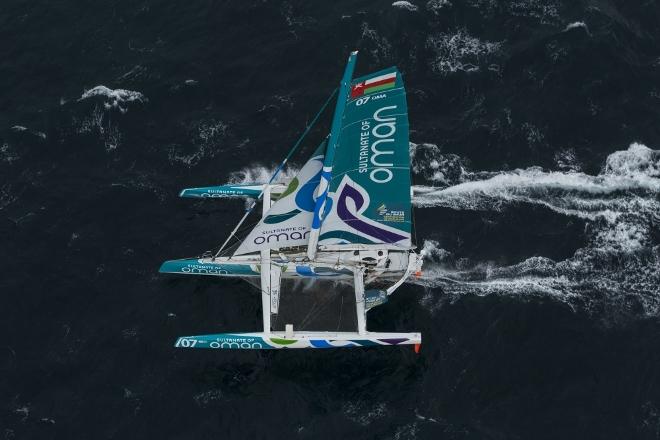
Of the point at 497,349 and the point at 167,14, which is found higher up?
the point at 167,14

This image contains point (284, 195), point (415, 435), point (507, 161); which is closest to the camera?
point (415, 435)

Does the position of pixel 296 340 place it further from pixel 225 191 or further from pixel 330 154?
pixel 225 191

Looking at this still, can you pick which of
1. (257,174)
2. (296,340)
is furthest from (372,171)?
(257,174)

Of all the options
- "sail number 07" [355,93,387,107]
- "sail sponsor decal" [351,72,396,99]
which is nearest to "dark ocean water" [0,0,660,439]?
"sail number 07" [355,93,387,107]

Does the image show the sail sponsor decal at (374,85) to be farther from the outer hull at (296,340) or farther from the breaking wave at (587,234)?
the outer hull at (296,340)

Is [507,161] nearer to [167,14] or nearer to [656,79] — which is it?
[656,79]

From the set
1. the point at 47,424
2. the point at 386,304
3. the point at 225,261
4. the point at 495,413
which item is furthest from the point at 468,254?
the point at 47,424
